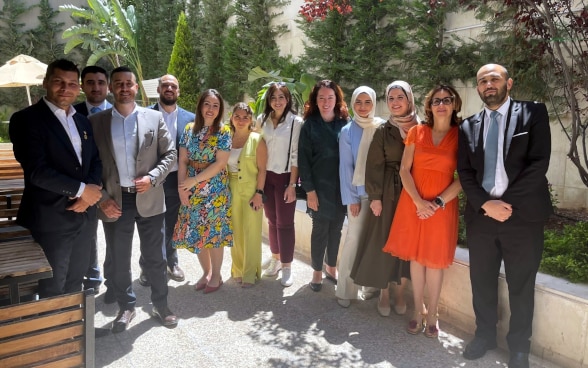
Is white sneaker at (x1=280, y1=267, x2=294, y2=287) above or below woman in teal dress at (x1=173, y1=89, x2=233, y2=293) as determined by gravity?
below

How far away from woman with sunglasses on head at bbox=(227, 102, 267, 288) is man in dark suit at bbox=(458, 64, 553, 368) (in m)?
1.93

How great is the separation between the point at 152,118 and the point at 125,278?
1.30m

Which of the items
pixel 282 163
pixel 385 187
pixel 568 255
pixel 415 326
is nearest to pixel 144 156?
pixel 282 163

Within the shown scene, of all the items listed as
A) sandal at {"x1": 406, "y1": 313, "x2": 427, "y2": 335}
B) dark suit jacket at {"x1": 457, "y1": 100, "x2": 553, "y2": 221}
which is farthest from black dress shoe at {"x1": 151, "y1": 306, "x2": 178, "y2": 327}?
dark suit jacket at {"x1": 457, "y1": 100, "x2": 553, "y2": 221}

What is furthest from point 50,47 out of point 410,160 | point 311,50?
point 410,160

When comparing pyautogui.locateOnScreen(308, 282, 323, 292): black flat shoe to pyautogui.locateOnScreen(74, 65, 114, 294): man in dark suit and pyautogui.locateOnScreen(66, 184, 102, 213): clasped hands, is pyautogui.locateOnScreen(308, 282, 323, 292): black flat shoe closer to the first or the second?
pyautogui.locateOnScreen(74, 65, 114, 294): man in dark suit

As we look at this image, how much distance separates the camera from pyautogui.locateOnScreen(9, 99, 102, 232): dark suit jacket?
2.92 metres

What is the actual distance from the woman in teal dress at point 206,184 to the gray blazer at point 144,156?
1.44 feet

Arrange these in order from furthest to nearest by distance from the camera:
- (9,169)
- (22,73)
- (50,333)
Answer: (22,73) → (9,169) → (50,333)

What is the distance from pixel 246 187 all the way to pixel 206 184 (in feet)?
1.34

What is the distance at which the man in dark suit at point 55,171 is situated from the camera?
2934mm

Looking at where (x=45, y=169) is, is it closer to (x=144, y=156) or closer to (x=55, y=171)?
(x=55, y=171)

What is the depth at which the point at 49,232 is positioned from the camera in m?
3.01

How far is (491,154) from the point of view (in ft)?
10.1
